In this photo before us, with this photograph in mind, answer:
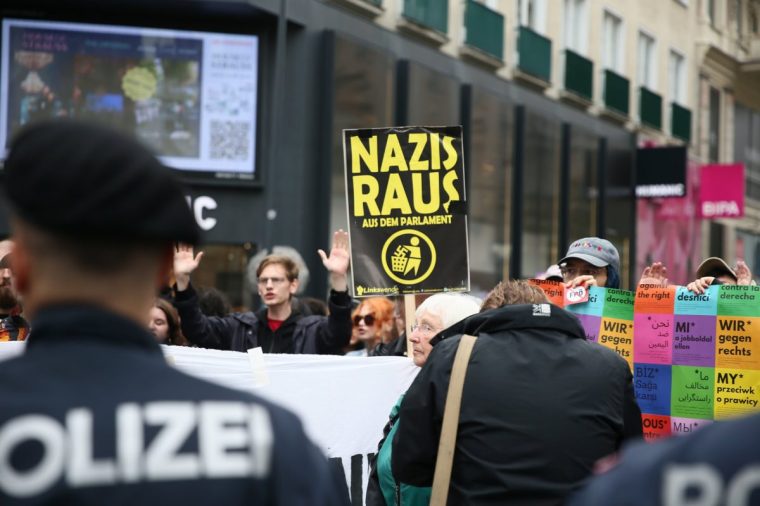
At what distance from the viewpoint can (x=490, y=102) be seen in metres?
23.5

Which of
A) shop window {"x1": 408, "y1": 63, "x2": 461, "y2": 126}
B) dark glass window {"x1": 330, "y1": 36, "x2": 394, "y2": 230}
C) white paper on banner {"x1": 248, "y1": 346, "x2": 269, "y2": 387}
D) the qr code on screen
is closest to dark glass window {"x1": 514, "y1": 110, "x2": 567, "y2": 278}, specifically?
shop window {"x1": 408, "y1": 63, "x2": 461, "y2": 126}

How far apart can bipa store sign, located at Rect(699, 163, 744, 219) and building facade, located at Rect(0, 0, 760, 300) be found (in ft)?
2.24

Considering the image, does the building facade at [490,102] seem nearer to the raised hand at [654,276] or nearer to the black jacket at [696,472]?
the raised hand at [654,276]

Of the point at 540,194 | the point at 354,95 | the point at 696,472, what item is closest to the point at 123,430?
the point at 696,472

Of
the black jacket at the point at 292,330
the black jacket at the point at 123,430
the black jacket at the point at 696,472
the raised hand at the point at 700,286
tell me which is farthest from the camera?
the black jacket at the point at 292,330

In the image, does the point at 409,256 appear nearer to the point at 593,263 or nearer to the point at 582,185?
the point at 593,263

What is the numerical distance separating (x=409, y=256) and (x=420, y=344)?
2395mm

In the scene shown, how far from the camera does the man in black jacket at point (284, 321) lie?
285 inches

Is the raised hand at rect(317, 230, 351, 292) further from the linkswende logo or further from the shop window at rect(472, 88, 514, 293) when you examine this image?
the shop window at rect(472, 88, 514, 293)

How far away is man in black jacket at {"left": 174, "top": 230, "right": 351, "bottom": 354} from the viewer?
724cm

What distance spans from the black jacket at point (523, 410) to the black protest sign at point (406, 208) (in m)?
3.24

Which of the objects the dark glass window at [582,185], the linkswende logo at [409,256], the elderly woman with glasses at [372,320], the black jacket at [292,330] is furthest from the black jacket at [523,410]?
the dark glass window at [582,185]

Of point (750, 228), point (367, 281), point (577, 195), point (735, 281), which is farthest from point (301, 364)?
point (750, 228)

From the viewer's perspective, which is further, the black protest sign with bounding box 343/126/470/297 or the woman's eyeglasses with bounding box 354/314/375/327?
the woman's eyeglasses with bounding box 354/314/375/327
